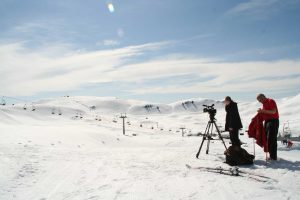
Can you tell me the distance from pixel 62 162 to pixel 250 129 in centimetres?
720

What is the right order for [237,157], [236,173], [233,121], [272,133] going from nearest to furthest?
[236,173] < [237,157] < [272,133] < [233,121]

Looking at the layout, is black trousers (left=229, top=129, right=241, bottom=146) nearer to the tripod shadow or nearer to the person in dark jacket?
the person in dark jacket

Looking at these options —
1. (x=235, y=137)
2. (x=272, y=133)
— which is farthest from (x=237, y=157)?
(x=272, y=133)

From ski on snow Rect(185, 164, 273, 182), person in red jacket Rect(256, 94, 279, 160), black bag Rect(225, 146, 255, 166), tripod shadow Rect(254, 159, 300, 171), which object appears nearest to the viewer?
ski on snow Rect(185, 164, 273, 182)

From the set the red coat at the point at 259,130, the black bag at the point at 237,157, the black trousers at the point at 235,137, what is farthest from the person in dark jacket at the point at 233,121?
the black bag at the point at 237,157

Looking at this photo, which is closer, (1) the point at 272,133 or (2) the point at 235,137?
(1) the point at 272,133

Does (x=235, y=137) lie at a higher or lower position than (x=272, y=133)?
lower

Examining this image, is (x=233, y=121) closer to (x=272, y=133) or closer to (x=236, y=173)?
(x=272, y=133)

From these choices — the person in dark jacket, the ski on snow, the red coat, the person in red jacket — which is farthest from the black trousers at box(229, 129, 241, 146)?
the ski on snow

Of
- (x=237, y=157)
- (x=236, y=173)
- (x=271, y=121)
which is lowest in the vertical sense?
(x=236, y=173)

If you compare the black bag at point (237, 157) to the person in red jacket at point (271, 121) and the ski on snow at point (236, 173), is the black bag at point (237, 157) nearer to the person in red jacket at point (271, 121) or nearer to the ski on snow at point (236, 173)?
the person in red jacket at point (271, 121)

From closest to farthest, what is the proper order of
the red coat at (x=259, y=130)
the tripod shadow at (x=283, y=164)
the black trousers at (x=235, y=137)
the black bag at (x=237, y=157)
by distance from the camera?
the tripod shadow at (x=283, y=164)
the black bag at (x=237, y=157)
the red coat at (x=259, y=130)
the black trousers at (x=235, y=137)

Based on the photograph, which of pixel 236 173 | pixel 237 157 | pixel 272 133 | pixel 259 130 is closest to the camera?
pixel 236 173

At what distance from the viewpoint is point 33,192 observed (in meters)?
7.86
